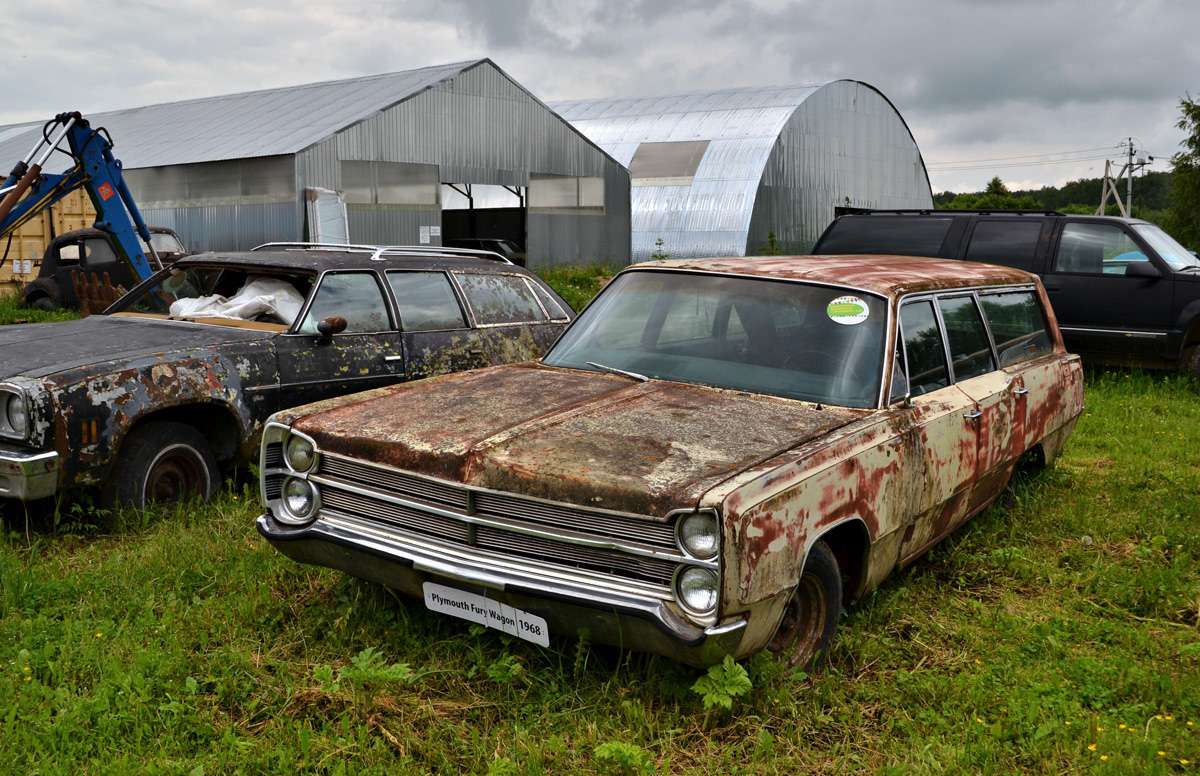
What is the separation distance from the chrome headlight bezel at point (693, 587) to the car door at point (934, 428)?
1324mm

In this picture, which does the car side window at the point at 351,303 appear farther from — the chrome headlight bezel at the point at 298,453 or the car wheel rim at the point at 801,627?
the car wheel rim at the point at 801,627

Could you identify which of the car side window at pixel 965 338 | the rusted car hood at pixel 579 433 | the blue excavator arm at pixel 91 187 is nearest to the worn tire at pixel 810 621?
the rusted car hood at pixel 579 433

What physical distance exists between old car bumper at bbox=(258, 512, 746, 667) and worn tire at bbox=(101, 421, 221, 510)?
1.53m

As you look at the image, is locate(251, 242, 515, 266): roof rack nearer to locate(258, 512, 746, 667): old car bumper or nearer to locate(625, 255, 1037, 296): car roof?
locate(625, 255, 1037, 296): car roof

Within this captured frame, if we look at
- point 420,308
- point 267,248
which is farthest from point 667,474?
point 267,248

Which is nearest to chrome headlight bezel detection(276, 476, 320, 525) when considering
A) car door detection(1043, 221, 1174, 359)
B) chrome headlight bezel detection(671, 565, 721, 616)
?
chrome headlight bezel detection(671, 565, 721, 616)

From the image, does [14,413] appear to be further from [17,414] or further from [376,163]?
[376,163]

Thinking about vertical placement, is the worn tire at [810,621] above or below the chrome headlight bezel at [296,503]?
below

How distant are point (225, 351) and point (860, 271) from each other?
337cm

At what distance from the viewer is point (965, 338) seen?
15.8ft

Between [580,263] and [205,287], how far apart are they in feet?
54.3

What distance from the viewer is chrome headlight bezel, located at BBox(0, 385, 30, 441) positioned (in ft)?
14.9

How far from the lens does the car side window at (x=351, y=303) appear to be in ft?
19.2

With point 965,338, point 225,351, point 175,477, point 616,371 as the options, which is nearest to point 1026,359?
point 965,338
